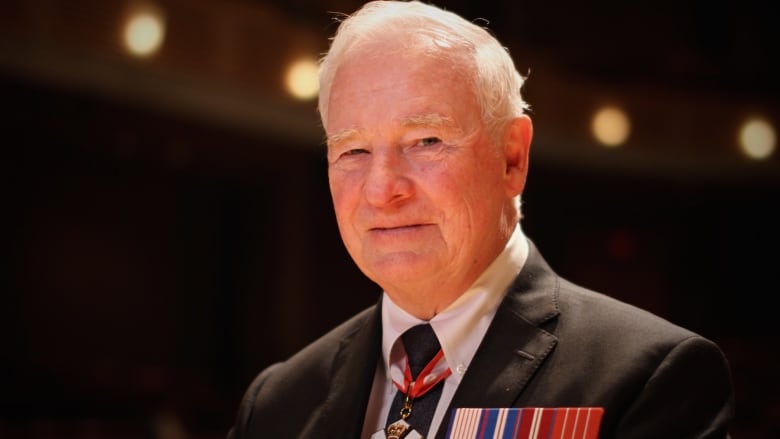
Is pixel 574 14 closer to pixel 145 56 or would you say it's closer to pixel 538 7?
pixel 538 7

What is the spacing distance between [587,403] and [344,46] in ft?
2.43

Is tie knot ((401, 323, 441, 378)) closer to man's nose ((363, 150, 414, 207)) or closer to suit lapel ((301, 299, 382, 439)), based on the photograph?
suit lapel ((301, 299, 382, 439))

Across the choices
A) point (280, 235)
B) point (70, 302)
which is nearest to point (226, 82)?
point (280, 235)

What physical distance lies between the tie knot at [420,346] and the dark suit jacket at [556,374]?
0.29 ft

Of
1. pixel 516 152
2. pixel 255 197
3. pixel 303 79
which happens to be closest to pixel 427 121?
pixel 516 152

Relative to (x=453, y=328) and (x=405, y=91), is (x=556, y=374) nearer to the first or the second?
(x=453, y=328)

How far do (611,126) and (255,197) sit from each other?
3.98 meters

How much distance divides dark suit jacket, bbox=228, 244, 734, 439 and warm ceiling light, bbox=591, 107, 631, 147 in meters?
7.48

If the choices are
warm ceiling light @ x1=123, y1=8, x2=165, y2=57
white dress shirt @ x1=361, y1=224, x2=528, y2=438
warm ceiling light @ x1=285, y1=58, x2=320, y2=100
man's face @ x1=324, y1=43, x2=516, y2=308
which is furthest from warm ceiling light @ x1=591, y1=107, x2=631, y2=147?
man's face @ x1=324, y1=43, x2=516, y2=308

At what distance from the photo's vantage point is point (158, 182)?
10547 millimetres

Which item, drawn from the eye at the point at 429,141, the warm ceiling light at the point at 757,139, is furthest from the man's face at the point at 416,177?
the warm ceiling light at the point at 757,139

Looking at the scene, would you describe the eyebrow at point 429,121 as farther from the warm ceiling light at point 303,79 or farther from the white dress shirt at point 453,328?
the warm ceiling light at point 303,79

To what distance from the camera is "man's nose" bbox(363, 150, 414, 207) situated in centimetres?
157

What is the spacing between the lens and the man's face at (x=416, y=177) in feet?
5.19
